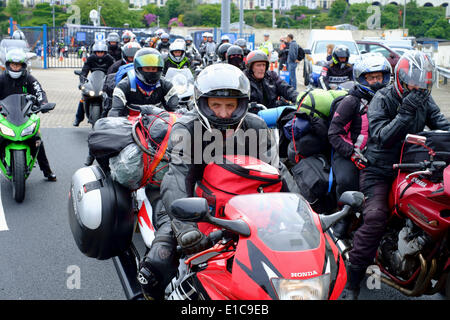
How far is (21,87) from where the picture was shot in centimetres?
766

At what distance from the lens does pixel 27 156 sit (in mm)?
7051

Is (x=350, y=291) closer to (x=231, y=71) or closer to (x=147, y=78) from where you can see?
(x=231, y=71)

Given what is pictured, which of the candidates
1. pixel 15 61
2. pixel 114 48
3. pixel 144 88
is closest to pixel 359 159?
pixel 144 88

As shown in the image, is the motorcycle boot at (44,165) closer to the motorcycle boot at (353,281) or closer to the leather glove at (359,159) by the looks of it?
the leather glove at (359,159)

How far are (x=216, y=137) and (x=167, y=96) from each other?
3.98m

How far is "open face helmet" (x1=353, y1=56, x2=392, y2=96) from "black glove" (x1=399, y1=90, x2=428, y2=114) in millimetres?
797

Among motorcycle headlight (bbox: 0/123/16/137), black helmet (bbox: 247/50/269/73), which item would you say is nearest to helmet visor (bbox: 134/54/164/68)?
black helmet (bbox: 247/50/269/73)

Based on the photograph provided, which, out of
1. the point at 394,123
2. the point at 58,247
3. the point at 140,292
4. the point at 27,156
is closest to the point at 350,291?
the point at 394,123

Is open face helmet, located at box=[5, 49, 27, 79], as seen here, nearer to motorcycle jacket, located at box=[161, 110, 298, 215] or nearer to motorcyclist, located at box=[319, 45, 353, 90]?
motorcycle jacket, located at box=[161, 110, 298, 215]

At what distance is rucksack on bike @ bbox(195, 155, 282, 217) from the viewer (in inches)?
117

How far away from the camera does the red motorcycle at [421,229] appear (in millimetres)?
3809

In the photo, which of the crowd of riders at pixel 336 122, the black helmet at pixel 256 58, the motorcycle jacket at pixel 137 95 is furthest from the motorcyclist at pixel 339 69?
the motorcycle jacket at pixel 137 95

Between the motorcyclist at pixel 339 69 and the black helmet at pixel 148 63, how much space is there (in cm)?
518

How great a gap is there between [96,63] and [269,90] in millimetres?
5759
